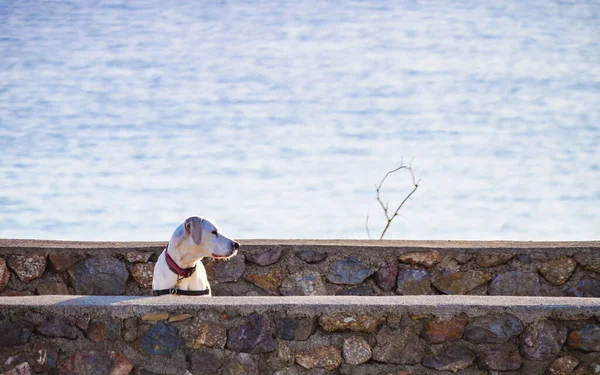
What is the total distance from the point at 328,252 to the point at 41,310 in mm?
2987

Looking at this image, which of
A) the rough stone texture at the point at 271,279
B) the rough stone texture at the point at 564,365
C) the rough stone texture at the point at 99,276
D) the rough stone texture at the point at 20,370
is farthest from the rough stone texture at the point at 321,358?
the rough stone texture at the point at 99,276

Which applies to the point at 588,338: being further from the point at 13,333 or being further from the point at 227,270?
the point at 227,270

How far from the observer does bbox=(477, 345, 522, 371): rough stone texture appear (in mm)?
4711

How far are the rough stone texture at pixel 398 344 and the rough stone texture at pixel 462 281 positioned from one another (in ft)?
8.44

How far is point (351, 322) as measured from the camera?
467 cm

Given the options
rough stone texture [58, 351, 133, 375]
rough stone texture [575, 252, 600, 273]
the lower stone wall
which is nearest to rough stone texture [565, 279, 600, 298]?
rough stone texture [575, 252, 600, 273]

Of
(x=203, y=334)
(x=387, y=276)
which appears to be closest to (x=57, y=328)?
(x=203, y=334)

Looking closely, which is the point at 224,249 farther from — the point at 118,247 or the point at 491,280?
the point at 491,280

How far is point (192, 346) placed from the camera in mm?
4660

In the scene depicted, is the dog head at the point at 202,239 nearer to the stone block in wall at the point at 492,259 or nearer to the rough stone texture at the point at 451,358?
the rough stone texture at the point at 451,358

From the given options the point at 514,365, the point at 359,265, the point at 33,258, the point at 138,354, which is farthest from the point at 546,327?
the point at 33,258

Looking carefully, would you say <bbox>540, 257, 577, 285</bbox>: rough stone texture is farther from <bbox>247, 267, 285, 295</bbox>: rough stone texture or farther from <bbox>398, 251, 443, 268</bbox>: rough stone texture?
<bbox>247, 267, 285, 295</bbox>: rough stone texture

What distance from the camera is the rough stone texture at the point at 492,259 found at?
23.5 ft

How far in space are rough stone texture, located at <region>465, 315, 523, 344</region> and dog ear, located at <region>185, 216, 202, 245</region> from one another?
2.20 m
